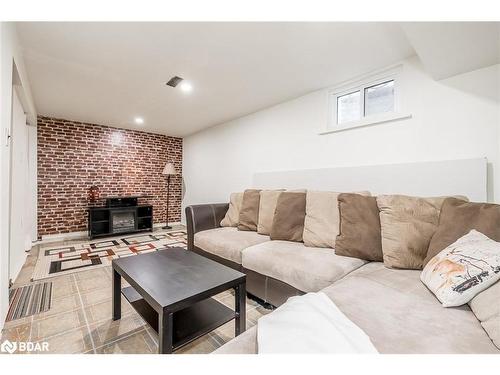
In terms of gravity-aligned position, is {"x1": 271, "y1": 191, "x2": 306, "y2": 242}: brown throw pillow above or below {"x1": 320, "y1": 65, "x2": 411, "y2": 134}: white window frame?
below

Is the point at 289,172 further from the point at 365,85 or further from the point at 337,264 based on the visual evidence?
the point at 337,264

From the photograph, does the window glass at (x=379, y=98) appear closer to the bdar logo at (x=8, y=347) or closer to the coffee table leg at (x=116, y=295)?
the coffee table leg at (x=116, y=295)

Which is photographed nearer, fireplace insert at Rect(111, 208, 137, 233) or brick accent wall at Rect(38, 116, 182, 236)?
brick accent wall at Rect(38, 116, 182, 236)

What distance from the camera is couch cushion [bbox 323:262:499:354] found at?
77cm

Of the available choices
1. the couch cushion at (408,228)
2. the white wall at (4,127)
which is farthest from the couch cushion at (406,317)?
the white wall at (4,127)

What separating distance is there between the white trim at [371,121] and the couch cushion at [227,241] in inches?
57.4

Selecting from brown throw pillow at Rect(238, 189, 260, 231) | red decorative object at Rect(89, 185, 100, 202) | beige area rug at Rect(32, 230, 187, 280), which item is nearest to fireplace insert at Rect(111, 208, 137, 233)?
beige area rug at Rect(32, 230, 187, 280)

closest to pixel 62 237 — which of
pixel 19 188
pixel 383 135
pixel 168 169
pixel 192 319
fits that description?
pixel 19 188

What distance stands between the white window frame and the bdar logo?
314 cm

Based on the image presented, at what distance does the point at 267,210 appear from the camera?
263cm

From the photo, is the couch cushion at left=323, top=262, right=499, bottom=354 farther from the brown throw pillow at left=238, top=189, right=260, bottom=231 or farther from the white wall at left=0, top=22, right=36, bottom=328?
the white wall at left=0, top=22, right=36, bottom=328

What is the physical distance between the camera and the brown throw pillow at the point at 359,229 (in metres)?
1.68

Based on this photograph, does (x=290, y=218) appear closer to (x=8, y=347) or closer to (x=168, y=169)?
(x=8, y=347)
